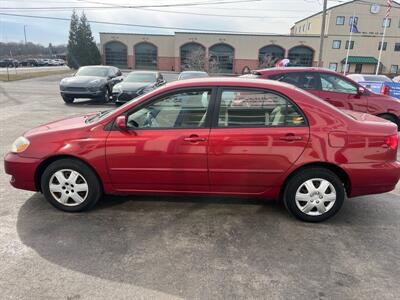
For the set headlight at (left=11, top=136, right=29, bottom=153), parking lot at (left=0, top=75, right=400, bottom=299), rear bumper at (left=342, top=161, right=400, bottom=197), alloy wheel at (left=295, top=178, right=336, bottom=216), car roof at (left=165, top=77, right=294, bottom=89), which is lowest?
parking lot at (left=0, top=75, right=400, bottom=299)

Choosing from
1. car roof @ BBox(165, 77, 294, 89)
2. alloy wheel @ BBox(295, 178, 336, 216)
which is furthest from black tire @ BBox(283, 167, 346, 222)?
car roof @ BBox(165, 77, 294, 89)

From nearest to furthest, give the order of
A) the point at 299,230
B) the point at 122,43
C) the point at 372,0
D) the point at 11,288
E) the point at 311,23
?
the point at 11,288 < the point at 299,230 < the point at 372,0 < the point at 122,43 < the point at 311,23

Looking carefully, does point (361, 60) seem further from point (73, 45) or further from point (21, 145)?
point (21, 145)

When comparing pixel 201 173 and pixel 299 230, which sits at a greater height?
pixel 201 173

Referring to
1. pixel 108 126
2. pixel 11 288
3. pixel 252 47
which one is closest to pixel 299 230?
pixel 108 126

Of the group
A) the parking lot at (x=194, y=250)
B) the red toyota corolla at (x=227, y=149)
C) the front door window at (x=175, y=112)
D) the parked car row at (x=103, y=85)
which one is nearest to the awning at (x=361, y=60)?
the parked car row at (x=103, y=85)

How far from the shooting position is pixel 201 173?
3.55 metres

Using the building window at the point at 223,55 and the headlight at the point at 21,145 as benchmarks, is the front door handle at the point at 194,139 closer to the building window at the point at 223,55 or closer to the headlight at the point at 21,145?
the headlight at the point at 21,145

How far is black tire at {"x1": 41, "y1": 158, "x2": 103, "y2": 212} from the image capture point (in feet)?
11.9

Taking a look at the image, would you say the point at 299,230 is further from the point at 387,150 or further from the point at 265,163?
the point at 387,150

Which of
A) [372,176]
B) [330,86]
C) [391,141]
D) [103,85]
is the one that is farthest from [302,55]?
[372,176]

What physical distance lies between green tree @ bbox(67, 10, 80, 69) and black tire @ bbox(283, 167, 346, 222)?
5379 cm

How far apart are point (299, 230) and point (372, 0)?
2406 inches

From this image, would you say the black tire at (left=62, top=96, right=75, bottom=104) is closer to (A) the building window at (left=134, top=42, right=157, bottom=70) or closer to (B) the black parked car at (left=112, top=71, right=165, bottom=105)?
(B) the black parked car at (left=112, top=71, right=165, bottom=105)
